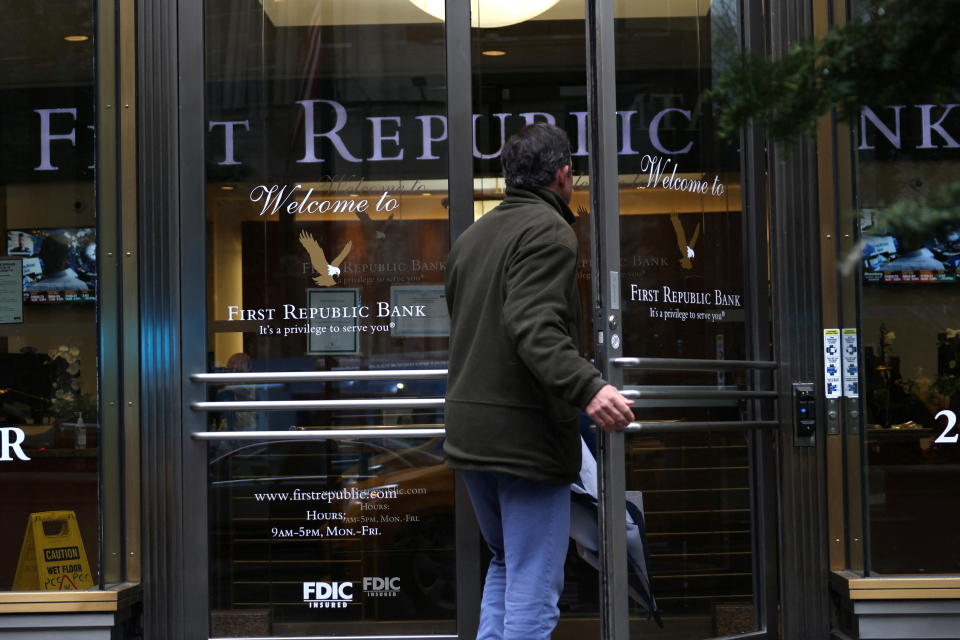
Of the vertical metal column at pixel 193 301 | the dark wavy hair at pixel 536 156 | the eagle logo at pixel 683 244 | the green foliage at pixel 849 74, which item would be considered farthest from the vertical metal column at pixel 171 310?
the green foliage at pixel 849 74

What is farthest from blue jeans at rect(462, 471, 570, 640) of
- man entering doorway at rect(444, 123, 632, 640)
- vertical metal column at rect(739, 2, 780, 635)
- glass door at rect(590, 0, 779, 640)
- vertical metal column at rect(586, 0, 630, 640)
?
vertical metal column at rect(739, 2, 780, 635)

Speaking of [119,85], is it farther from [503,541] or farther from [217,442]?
[503,541]

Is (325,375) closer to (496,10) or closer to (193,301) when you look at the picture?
(193,301)

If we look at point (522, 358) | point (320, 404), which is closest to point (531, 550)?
point (522, 358)

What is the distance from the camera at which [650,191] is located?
160 inches

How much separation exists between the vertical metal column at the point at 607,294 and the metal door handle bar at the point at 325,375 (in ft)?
2.89

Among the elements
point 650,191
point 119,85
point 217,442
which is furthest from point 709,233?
point 119,85

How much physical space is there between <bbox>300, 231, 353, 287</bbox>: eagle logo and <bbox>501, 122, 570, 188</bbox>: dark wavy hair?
1.10m

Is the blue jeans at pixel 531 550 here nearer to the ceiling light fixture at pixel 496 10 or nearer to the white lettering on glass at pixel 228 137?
the white lettering on glass at pixel 228 137

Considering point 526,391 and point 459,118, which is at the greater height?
point 459,118

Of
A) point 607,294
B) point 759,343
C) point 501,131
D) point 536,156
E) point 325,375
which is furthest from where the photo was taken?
point 501,131

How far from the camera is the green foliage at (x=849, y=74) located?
1798 millimetres

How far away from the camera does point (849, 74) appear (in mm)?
1869

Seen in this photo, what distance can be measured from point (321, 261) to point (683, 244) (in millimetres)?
1349
